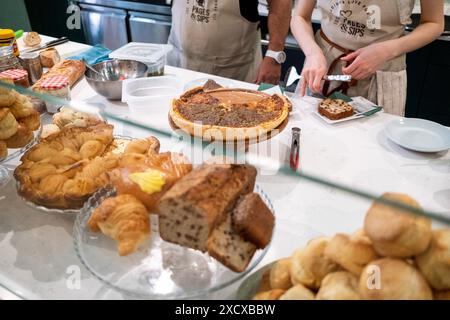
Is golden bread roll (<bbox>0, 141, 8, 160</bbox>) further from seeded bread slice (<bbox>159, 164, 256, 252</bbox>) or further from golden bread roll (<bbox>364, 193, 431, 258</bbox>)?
golden bread roll (<bbox>364, 193, 431, 258</bbox>)

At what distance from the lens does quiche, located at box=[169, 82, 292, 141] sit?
3.58ft

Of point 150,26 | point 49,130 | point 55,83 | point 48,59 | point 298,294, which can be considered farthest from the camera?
point 150,26

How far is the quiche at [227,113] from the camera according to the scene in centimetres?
109

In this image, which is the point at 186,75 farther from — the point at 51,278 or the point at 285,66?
the point at 285,66

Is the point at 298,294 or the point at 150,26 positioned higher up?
the point at 298,294

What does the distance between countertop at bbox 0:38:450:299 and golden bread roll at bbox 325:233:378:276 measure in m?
0.06

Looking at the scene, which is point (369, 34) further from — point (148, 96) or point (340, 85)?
point (148, 96)

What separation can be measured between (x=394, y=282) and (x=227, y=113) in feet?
2.60

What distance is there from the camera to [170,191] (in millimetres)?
713

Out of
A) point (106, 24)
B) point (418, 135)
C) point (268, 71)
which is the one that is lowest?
point (106, 24)

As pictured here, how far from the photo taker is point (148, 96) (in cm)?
156

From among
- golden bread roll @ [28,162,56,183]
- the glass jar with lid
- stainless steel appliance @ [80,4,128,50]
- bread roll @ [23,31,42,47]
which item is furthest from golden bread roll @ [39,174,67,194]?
stainless steel appliance @ [80,4,128,50]

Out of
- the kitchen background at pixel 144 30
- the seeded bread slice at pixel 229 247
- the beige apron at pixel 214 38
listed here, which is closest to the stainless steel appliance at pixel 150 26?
the kitchen background at pixel 144 30


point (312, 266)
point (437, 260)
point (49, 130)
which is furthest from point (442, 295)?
point (49, 130)
